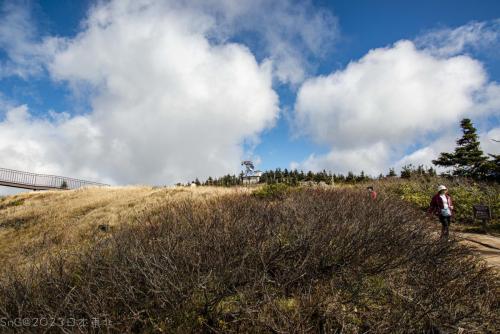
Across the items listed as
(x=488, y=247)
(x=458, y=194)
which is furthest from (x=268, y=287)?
(x=458, y=194)

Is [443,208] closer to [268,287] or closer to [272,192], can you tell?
[272,192]

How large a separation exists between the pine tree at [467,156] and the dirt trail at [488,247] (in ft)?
62.2

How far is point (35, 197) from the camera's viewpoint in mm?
24234

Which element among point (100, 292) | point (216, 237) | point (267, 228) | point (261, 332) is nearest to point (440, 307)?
point (261, 332)

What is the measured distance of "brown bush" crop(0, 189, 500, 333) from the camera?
3.11 metres

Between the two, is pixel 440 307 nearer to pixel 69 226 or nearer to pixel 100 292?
pixel 100 292

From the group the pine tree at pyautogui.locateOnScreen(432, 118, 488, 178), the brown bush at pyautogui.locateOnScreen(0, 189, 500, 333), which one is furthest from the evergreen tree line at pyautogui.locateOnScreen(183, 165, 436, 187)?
the brown bush at pyautogui.locateOnScreen(0, 189, 500, 333)

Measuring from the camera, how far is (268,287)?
3.81 metres

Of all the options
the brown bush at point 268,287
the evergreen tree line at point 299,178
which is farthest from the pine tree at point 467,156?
the brown bush at point 268,287

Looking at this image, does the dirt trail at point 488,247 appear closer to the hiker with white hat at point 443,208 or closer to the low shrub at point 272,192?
the hiker with white hat at point 443,208

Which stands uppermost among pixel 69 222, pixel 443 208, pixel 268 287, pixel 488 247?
pixel 69 222

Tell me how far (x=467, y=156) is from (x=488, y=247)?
21.9m

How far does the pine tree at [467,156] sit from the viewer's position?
2548 cm

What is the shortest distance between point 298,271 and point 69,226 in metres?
12.0
